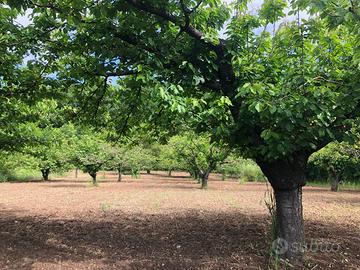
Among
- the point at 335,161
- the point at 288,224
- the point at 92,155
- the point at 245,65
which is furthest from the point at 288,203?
the point at 92,155

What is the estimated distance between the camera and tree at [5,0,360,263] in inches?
186

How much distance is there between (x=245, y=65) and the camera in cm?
574

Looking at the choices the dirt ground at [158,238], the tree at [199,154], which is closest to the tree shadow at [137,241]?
the dirt ground at [158,238]

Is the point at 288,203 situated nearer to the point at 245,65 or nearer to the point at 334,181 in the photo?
the point at 245,65

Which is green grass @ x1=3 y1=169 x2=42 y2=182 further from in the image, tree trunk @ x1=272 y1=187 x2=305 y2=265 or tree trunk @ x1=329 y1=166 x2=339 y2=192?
tree trunk @ x1=272 y1=187 x2=305 y2=265

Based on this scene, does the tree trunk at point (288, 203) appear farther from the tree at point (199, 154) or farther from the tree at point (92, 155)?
the tree at point (92, 155)

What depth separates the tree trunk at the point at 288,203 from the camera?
18.5 feet

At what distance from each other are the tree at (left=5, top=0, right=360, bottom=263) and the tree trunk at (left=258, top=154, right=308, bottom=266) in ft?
0.05

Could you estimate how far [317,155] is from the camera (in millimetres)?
23172

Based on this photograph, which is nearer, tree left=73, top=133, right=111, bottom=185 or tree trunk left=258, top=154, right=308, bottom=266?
tree trunk left=258, top=154, right=308, bottom=266

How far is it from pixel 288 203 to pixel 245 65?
2.21 m

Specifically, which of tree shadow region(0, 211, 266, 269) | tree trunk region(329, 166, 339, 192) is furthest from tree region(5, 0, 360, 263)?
tree trunk region(329, 166, 339, 192)

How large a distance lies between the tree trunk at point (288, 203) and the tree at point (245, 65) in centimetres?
2

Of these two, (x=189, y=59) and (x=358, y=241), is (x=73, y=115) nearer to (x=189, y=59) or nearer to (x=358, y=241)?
(x=189, y=59)
